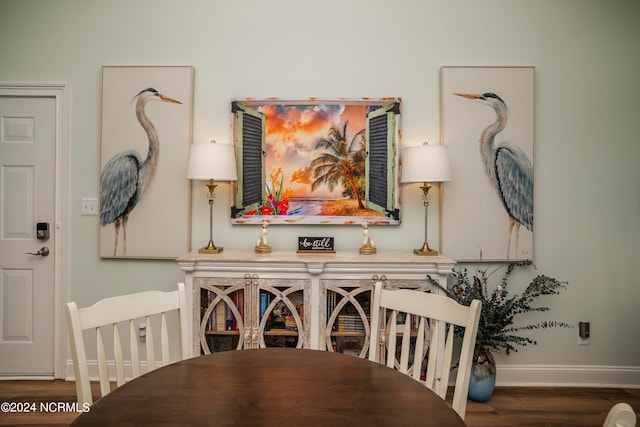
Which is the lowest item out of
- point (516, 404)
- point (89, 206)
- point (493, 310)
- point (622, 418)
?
point (516, 404)

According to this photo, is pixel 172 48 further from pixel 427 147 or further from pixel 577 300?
pixel 577 300

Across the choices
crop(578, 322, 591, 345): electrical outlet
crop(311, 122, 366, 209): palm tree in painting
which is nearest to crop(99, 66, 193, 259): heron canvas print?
crop(311, 122, 366, 209): palm tree in painting

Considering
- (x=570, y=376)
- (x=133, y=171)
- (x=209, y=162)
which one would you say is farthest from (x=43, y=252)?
(x=570, y=376)

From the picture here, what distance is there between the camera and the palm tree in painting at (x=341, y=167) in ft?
9.90

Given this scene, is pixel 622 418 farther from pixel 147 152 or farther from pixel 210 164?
pixel 147 152

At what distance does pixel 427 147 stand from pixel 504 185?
671 mm

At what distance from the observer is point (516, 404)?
272 cm

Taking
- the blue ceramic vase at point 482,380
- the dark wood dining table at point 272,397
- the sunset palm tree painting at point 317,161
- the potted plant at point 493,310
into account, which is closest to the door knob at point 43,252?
the sunset palm tree painting at point 317,161

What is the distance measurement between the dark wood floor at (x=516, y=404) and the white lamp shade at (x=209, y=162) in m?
1.64

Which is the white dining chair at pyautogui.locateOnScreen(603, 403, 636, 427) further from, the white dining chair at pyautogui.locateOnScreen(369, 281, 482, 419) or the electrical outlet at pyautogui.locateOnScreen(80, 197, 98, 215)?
the electrical outlet at pyautogui.locateOnScreen(80, 197, 98, 215)

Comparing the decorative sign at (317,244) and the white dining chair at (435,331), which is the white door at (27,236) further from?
the white dining chair at (435,331)

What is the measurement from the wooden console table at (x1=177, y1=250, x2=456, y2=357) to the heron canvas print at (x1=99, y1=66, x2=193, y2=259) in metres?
0.53

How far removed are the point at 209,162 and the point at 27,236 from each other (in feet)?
5.02

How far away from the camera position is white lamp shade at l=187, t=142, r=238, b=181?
8.95 ft
